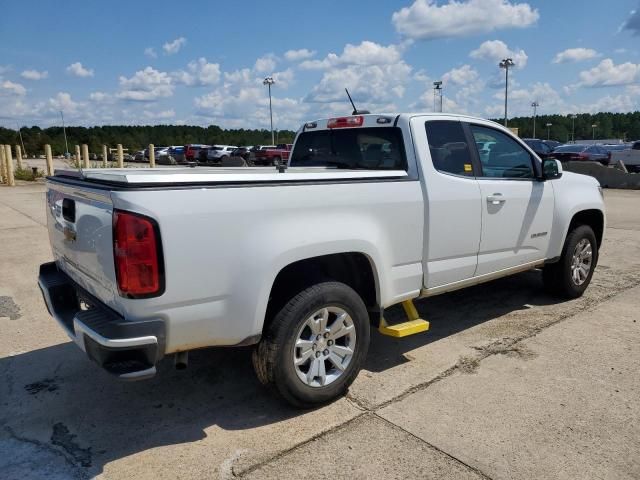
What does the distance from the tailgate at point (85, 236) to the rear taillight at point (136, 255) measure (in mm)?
73

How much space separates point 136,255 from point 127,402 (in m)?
1.47

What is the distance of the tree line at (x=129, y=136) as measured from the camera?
7025 centimetres

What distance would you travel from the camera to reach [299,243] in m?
3.10

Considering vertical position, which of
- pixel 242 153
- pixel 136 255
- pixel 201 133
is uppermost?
pixel 201 133

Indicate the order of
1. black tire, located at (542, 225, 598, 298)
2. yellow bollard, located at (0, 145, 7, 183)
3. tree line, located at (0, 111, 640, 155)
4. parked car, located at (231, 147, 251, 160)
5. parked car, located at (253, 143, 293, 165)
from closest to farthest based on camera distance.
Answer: black tire, located at (542, 225, 598, 298) → yellow bollard, located at (0, 145, 7, 183) → parked car, located at (253, 143, 293, 165) → parked car, located at (231, 147, 251, 160) → tree line, located at (0, 111, 640, 155)

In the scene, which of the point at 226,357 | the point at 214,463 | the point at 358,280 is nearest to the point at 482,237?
the point at 358,280

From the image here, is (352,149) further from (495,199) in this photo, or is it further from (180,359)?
(180,359)

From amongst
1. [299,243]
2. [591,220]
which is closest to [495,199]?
[299,243]

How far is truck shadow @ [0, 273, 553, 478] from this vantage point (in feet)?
10.3

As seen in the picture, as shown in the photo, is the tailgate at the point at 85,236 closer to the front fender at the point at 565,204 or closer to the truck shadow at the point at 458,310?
the truck shadow at the point at 458,310

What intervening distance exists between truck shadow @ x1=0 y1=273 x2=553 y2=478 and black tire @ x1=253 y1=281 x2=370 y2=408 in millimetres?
197

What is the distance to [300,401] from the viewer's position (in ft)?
10.8

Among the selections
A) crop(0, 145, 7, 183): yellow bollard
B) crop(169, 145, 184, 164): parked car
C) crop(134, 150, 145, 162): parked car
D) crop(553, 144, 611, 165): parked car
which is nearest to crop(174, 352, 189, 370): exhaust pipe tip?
crop(0, 145, 7, 183): yellow bollard

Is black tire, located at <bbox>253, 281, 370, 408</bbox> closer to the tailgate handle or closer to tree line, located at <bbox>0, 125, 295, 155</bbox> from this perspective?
the tailgate handle
